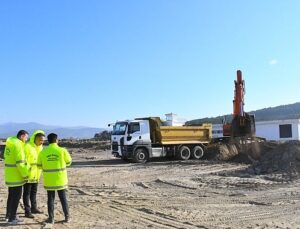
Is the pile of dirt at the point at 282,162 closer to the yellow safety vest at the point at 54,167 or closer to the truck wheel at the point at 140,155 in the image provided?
the truck wheel at the point at 140,155

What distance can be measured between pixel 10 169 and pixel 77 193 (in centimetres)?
533

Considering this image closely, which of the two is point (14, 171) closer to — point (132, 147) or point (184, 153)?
point (132, 147)

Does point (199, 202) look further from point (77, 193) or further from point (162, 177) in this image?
point (162, 177)

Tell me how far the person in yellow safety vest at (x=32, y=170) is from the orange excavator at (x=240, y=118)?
19.9 meters

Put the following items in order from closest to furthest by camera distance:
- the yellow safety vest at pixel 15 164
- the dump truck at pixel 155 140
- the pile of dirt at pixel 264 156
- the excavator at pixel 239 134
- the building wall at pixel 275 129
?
the yellow safety vest at pixel 15 164, the pile of dirt at pixel 264 156, the dump truck at pixel 155 140, the excavator at pixel 239 134, the building wall at pixel 275 129

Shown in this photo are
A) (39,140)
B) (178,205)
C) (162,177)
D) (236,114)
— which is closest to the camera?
(39,140)

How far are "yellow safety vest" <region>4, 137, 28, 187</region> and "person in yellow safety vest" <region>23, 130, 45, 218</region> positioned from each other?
35 cm

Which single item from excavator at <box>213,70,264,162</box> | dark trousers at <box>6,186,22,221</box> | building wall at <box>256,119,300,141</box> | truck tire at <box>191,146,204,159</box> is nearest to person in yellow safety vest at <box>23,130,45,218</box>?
dark trousers at <box>6,186,22,221</box>

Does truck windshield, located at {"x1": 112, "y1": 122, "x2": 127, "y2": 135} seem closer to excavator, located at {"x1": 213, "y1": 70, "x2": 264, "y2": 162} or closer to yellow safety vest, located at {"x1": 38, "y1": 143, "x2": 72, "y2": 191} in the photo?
excavator, located at {"x1": 213, "y1": 70, "x2": 264, "y2": 162}

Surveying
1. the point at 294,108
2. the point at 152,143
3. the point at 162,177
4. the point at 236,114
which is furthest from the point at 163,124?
the point at 294,108

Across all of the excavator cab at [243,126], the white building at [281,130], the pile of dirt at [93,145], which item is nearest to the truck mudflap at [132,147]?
the excavator cab at [243,126]

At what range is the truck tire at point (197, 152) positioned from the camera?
94.8ft

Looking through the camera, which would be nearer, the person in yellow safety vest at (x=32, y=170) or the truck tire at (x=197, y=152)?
the person in yellow safety vest at (x=32, y=170)

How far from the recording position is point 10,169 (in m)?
9.77
